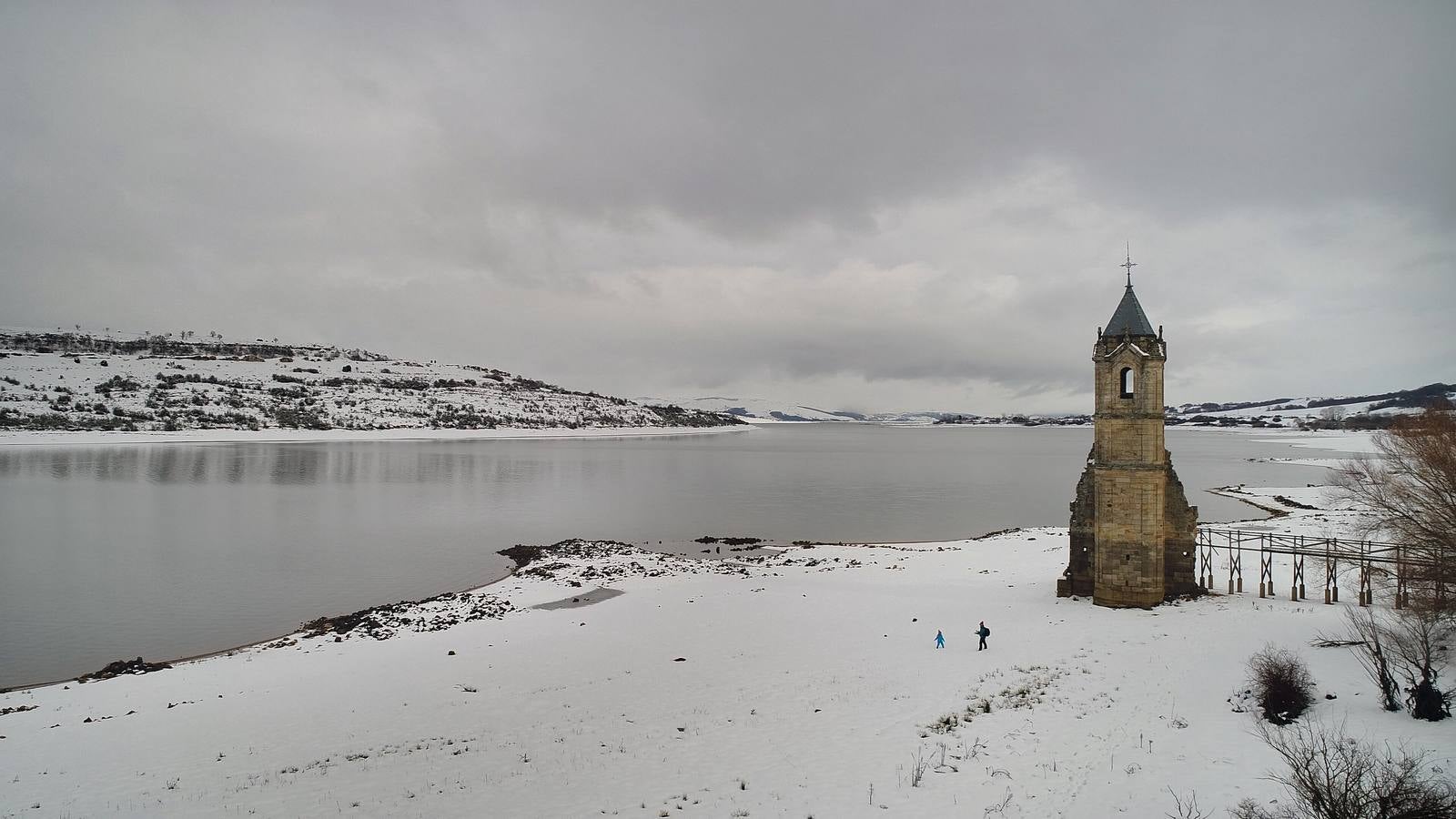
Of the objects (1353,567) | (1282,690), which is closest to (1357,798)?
(1282,690)

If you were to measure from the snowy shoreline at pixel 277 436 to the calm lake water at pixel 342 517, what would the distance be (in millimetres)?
11249

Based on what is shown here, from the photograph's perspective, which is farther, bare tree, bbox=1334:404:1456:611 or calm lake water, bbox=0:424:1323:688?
calm lake water, bbox=0:424:1323:688

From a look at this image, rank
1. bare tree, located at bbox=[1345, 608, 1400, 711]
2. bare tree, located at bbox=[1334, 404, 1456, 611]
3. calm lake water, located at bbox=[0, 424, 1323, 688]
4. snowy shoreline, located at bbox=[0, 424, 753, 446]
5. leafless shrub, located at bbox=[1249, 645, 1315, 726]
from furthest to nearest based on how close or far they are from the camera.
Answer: snowy shoreline, located at bbox=[0, 424, 753, 446], calm lake water, located at bbox=[0, 424, 1323, 688], bare tree, located at bbox=[1334, 404, 1456, 611], leafless shrub, located at bbox=[1249, 645, 1315, 726], bare tree, located at bbox=[1345, 608, 1400, 711]

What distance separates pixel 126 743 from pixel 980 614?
2167cm

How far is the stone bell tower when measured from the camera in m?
21.1

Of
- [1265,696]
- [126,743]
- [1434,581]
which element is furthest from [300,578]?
[1434,581]

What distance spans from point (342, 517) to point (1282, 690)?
5061cm

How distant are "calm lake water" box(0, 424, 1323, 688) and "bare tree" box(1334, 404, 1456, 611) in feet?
78.0

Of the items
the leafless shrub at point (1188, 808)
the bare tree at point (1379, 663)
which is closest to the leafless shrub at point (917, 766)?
the leafless shrub at point (1188, 808)

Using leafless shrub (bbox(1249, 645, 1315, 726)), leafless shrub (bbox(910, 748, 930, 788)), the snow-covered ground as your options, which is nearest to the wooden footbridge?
leafless shrub (bbox(1249, 645, 1315, 726))

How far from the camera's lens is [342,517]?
4741 centimetres

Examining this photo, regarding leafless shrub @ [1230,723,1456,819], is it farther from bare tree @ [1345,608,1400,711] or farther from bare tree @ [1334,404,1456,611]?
bare tree @ [1334,404,1456,611]

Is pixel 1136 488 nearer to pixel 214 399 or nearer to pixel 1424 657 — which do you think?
pixel 1424 657

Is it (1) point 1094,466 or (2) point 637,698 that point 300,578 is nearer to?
(2) point 637,698
